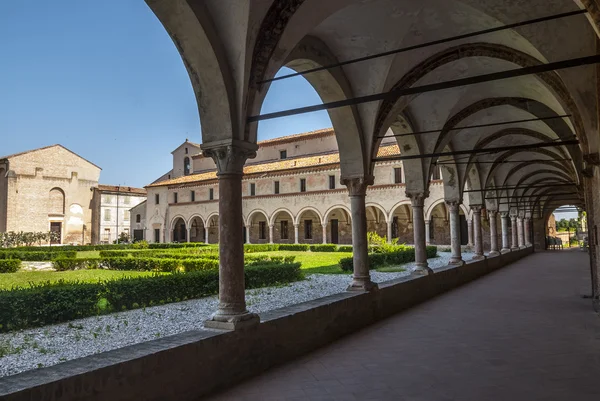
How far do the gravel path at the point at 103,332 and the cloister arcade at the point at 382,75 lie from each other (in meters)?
2.34

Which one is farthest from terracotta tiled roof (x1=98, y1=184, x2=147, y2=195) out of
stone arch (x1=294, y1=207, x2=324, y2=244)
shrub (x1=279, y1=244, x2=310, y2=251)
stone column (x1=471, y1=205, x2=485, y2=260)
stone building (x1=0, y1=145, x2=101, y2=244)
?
stone column (x1=471, y1=205, x2=485, y2=260)

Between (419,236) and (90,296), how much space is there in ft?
23.2

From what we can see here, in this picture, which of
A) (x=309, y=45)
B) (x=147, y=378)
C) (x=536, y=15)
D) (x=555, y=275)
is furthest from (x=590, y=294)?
(x=147, y=378)

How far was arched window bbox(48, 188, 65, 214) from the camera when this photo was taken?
4019 cm

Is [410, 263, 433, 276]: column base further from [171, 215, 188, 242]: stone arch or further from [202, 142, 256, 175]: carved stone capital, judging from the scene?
[171, 215, 188, 242]: stone arch

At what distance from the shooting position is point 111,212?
44406mm

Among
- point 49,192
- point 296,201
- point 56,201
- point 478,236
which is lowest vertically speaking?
point 478,236

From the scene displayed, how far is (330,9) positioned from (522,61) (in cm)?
403

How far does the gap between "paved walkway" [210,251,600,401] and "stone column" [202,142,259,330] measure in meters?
0.79

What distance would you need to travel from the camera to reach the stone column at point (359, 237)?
23.6 ft

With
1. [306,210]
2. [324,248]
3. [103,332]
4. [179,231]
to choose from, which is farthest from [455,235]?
[179,231]

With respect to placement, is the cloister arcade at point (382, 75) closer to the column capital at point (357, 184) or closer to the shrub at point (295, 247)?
the column capital at point (357, 184)

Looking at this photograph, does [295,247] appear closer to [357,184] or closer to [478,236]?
[478,236]

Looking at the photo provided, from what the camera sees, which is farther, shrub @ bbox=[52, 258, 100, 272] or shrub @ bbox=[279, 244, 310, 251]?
shrub @ bbox=[279, 244, 310, 251]
